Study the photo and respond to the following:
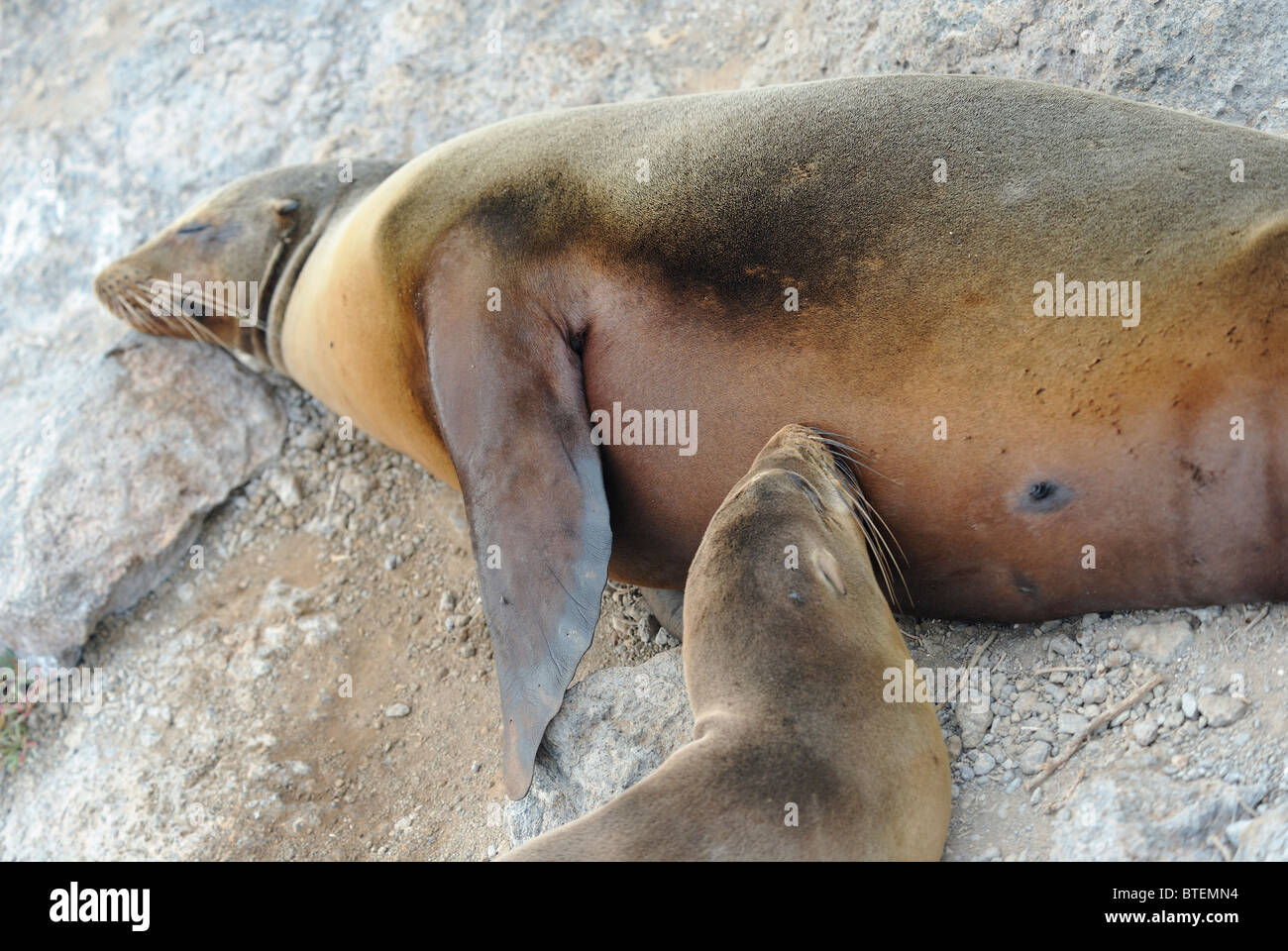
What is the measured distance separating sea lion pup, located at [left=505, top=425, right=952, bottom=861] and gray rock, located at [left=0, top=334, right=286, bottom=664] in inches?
104

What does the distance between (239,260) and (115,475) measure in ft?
3.09

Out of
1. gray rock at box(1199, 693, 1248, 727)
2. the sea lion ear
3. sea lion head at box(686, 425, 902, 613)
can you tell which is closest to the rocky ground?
gray rock at box(1199, 693, 1248, 727)

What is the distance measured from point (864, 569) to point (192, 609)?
278 centimetres

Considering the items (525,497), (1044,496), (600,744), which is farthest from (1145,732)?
(525,497)

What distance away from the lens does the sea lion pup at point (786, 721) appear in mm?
2186

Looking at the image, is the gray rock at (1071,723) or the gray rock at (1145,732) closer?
the gray rock at (1145,732)

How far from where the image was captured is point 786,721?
2.35 meters

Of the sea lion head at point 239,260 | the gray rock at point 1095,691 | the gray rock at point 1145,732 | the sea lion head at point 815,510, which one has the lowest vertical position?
the gray rock at point 1145,732

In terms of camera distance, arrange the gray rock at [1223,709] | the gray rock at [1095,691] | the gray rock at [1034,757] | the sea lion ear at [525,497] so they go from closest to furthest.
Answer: the gray rock at [1223,709], the gray rock at [1034,757], the gray rock at [1095,691], the sea lion ear at [525,497]

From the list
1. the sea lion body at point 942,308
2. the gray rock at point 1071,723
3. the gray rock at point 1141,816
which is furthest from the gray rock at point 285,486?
the gray rock at point 1141,816

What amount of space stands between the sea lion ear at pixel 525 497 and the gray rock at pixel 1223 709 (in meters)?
1.38

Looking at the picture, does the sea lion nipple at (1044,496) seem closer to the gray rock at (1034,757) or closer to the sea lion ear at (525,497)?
the gray rock at (1034,757)

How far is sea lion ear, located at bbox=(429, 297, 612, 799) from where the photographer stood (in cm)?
302

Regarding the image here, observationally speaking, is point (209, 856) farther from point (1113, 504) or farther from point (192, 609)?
point (1113, 504)
